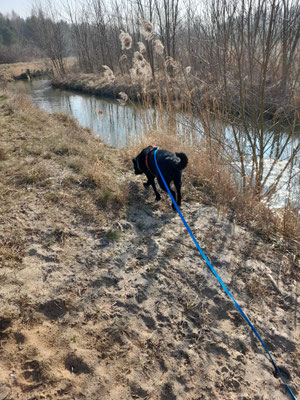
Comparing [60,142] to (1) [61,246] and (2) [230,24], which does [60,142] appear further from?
(2) [230,24]

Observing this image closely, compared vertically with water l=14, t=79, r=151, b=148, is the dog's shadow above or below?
below

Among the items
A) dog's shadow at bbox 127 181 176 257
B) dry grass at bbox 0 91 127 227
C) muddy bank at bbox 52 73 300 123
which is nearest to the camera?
dog's shadow at bbox 127 181 176 257

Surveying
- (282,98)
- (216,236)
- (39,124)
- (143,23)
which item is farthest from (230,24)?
(39,124)

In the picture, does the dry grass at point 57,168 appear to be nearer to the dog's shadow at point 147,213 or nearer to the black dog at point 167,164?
the dog's shadow at point 147,213

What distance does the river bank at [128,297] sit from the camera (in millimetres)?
1536

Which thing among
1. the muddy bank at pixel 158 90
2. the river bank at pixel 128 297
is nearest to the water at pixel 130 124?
the muddy bank at pixel 158 90

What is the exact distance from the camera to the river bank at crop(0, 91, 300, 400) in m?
1.54

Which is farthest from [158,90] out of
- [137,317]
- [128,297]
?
[137,317]

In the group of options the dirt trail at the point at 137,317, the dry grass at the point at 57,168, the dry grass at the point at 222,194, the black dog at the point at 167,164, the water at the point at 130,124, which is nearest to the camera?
the dirt trail at the point at 137,317

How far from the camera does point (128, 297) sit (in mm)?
2031

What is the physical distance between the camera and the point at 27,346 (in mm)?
1523

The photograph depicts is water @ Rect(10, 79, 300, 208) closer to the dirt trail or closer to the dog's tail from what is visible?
the dog's tail

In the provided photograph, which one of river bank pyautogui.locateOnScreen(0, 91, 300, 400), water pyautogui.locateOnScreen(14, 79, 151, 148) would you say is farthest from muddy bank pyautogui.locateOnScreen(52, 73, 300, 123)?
river bank pyautogui.locateOnScreen(0, 91, 300, 400)

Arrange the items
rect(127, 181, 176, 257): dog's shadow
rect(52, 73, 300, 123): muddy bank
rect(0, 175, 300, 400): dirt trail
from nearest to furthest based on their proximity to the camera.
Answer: rect(0, 175, 300, 400): dirt trail, rect(127, 181, 176, 257): dog's shadow, rect(52, 73, 300, 123): muddy bank
